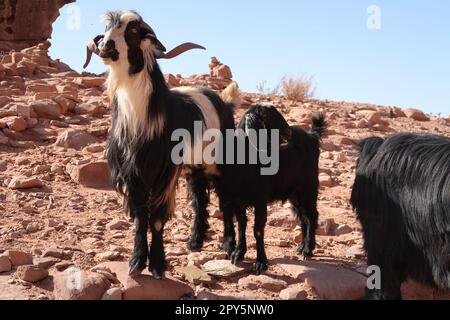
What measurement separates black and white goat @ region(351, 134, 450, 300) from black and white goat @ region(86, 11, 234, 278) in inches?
62.4

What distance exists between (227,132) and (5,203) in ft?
9.36

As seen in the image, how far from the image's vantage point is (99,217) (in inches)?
253

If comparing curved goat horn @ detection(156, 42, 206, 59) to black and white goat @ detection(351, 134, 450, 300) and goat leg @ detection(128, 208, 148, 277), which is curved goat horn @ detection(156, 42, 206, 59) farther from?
black and white goat @ detection(351, 134, 450, 300)

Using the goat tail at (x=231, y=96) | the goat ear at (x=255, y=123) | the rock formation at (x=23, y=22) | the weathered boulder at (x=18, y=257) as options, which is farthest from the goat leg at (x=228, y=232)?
the rock formation at (x=23, y=22)

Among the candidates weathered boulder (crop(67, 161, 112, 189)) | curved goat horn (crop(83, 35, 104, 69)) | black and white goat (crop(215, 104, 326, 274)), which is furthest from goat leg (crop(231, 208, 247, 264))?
weathered boulder (crop(67, 161, 112, 189))

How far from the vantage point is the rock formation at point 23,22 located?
2141cm

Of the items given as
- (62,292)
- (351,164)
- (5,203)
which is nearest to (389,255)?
(62,292)

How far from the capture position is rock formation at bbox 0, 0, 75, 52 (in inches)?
843

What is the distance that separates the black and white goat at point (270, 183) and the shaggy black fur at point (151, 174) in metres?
0.85

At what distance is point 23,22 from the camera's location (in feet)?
70.6

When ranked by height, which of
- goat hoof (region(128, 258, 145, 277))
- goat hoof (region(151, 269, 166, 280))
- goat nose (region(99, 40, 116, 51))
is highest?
goat nose (region(99, 40, 116, 51))

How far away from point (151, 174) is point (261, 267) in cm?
136

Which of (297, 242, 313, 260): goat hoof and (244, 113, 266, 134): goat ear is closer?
(244, 113, 266, 134): goat ear

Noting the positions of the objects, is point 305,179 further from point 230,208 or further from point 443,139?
point 443,139
